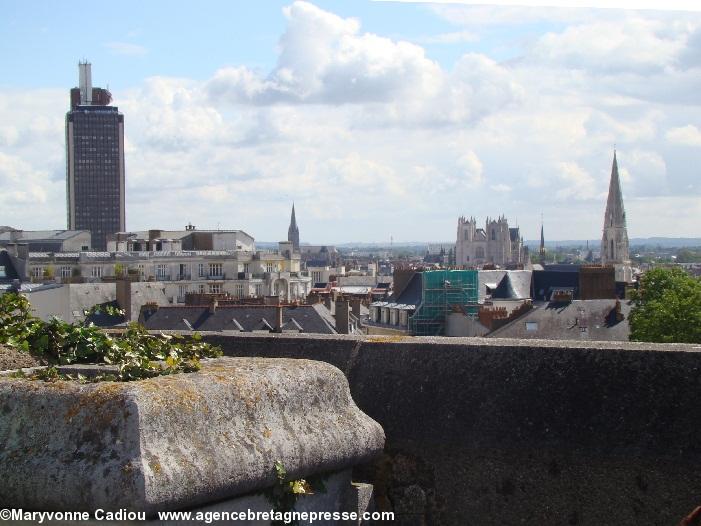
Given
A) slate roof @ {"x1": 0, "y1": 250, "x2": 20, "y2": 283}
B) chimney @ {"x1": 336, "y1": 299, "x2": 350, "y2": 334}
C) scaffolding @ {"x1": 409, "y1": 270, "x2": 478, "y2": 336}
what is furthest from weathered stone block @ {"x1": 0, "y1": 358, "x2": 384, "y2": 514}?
slate roof @ {"x1": 0, "y1": 250, "x2": 20, "y2": 283}

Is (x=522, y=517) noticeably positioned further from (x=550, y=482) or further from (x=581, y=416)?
(x=581, y=416)

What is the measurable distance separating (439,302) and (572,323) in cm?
1537

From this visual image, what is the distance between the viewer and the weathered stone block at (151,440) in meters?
4.77

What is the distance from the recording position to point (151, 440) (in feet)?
15.9

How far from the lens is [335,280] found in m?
154

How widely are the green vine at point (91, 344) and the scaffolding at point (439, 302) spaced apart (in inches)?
2076

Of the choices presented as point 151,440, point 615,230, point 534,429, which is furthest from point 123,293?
point 615,230

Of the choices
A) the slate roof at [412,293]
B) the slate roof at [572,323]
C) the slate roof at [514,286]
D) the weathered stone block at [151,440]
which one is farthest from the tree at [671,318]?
the slate roof at [514,286]

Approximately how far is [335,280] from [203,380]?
14837 centimetres

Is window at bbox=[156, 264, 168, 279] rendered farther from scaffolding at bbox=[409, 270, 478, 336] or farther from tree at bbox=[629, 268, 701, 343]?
tree at bbox=[629, 268, 701, 343]

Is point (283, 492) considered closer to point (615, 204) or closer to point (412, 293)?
point (412, 293)

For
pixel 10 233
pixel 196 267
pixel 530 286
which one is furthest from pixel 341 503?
pixel 10 233

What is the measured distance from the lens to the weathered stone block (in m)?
4.77

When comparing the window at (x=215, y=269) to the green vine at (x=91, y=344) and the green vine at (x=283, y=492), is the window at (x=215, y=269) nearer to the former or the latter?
the green vine at (x=91, y=344)
